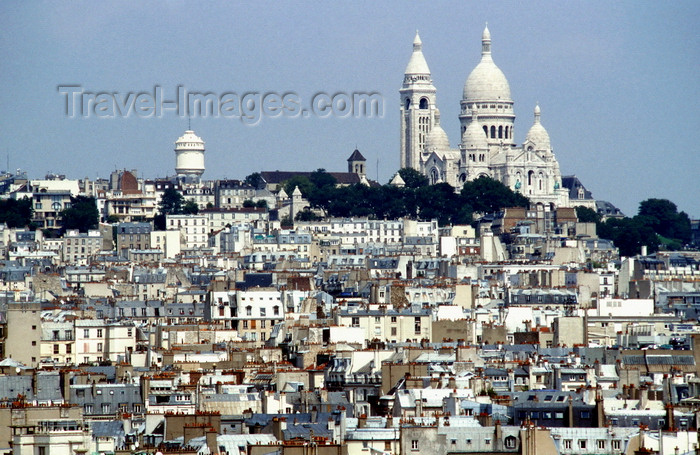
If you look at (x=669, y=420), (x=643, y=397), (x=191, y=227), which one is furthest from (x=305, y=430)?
(x=191, y=227)

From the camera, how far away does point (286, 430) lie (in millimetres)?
48750

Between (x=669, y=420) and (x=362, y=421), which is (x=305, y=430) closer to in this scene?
(x=362, y=421)

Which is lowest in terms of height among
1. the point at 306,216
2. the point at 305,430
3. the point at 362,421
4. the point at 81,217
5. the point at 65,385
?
the point at 305,430

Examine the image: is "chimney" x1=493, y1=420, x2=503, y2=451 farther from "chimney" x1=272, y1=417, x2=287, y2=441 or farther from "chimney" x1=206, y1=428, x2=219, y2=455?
"chimney" x1=206, y1=428, x2=219, y2=455

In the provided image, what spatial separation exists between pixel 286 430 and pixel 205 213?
479 feet

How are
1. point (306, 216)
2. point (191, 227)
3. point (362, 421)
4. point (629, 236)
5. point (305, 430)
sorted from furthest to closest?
1. point (306, 216)
2. point (191, 227)
3. point (629, 236)
4. point (362, 421)
5. point (305, 430)

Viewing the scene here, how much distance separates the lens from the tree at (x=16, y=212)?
19090 cm

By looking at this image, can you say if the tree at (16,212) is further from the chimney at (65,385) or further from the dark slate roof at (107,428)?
the dark slate roof at (107,428)

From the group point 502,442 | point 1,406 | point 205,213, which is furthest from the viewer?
point 205,213

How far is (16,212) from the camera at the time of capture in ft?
635

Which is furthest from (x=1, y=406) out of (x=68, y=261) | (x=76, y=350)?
(x=68, y=261)

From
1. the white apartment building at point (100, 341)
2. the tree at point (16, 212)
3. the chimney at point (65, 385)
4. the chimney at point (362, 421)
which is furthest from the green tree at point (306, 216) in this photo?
the chimney at point (362, 421)

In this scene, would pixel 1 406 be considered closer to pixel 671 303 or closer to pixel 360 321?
pixel 360 321

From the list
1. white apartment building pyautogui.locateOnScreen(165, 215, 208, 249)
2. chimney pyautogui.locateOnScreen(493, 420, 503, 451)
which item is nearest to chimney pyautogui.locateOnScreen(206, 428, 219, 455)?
chimney pyautogui.locateOnScreen(493, 420, 503, 451)
